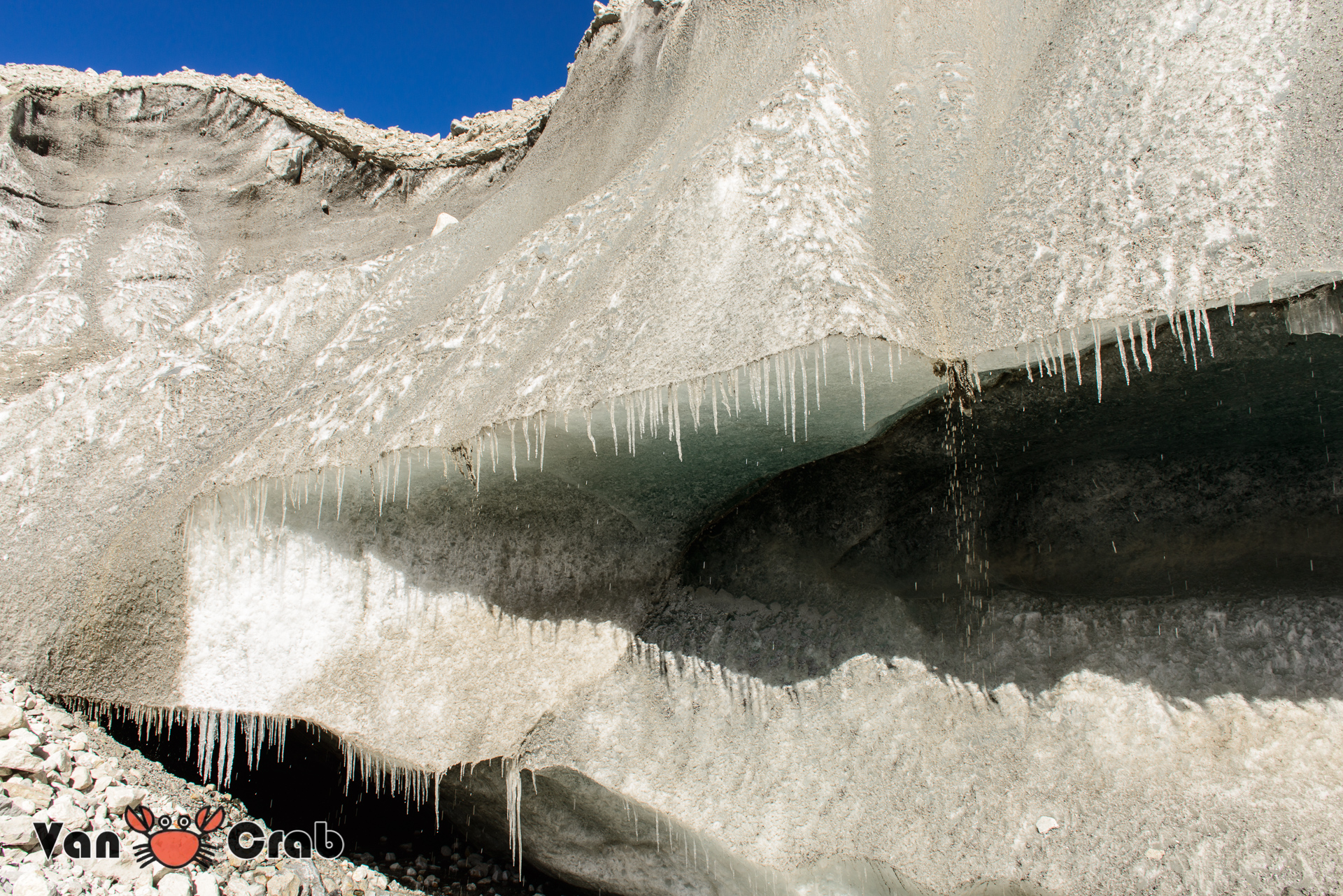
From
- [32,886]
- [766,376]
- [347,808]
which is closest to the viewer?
[766,376]

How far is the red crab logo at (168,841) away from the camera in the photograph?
5.45 m

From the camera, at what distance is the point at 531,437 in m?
5.50

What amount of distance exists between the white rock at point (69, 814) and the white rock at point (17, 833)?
0.17 m

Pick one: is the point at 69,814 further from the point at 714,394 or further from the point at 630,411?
the point at 714,394

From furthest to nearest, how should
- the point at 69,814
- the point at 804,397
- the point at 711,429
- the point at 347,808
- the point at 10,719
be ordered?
the point at 347,808
the point at 10,719
the point at 711,429
the point at 69,814
the point at 804,397

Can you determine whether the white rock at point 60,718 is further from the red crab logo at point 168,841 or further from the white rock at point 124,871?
the white rock at point 124,871

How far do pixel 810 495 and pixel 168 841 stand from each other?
17.2 feet

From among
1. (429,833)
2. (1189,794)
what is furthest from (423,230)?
(1189,794)

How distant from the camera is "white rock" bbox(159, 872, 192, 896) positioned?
5.22 m

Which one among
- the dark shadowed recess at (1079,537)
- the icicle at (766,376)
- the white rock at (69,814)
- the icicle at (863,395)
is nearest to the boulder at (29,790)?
the white rock at (69,814)

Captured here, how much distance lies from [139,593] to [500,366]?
10.3 ft

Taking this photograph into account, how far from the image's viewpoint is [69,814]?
5.29m

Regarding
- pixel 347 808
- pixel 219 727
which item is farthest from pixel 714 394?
pixel 347 808

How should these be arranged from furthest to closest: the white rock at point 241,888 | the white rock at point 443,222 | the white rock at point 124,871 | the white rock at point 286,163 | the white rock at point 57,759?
the white rock at point 286,163 → the white rock at point 443,222 → the white rock at point 241,888 → the white rock at point 57,759 → the white rock at point 124,871
